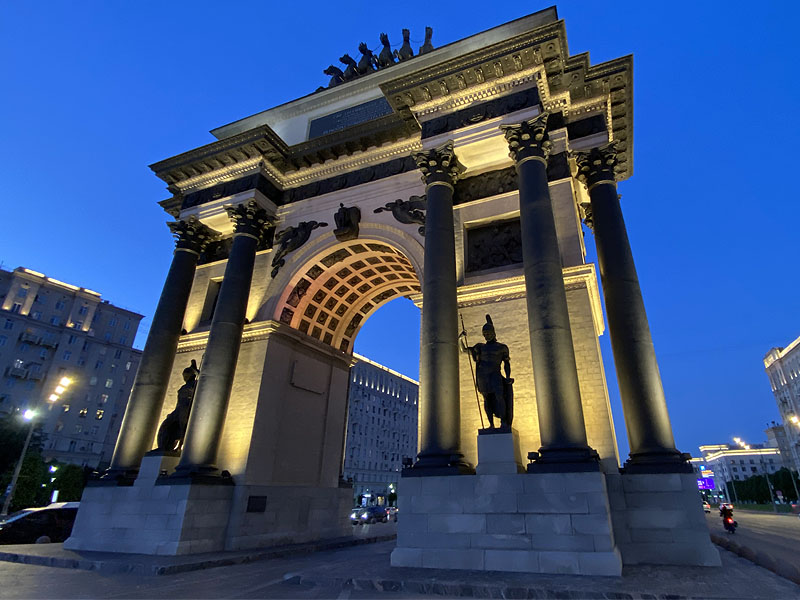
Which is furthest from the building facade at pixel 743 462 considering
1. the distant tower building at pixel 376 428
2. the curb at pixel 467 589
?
the curb at pixel 467 589

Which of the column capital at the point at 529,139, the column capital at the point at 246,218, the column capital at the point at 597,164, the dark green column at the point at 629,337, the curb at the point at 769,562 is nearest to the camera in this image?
the curb at the point at 769,562

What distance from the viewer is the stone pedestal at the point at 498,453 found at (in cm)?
1057

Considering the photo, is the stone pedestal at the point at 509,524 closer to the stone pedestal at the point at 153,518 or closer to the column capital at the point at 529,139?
the stone pedestal at the point at 153,518

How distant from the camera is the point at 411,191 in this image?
17.8m

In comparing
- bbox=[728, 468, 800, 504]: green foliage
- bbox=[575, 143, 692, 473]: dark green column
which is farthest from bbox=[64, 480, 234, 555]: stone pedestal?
bbox=[728, 468, 800, 504]: green foliage

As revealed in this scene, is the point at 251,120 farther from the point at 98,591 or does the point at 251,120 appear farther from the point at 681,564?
the point at 681,564

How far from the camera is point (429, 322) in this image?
42.1 feet

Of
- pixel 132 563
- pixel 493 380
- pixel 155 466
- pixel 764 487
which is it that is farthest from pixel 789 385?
pixel 132 563

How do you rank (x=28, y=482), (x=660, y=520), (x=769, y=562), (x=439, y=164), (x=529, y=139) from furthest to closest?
(x=28, y=482)
(x=439, y=164)
(x=529, y=139)
(x=660, y=520)
(x=769, y=562)

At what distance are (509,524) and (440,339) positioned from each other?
15.6 feet

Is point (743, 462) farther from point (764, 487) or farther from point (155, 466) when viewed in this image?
point (155, 466)

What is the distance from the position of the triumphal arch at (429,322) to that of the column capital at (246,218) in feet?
0.30

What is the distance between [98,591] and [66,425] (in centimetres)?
6528

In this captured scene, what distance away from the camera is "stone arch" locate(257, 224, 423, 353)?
1794cm
